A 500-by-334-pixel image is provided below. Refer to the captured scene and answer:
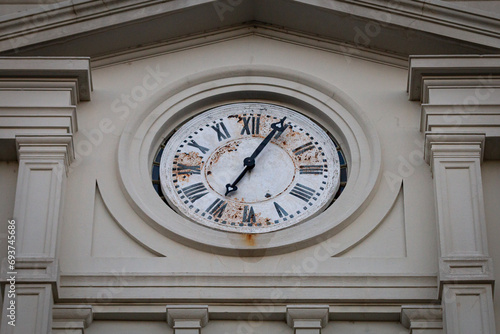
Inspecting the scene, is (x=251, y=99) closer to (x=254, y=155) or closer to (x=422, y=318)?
(x=254, y=155)

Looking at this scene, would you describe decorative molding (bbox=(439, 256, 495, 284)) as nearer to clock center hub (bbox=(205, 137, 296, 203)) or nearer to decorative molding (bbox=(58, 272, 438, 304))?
Answer: decorative molding (bbox=(58, 272, 438, 304))

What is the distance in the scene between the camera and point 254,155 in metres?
15.5

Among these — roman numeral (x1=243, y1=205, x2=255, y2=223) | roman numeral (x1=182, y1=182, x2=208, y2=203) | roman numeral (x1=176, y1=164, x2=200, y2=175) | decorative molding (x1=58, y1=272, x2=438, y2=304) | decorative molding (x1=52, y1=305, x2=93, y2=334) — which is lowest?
decorative molding (x1=52, y1=305, x2=93, y2=334)

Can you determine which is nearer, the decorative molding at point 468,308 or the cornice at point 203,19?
the decorative molding at point 468,308

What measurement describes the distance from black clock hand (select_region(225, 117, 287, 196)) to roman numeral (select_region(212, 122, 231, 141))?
0.39m

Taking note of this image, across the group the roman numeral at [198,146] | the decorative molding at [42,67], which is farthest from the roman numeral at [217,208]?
the decorative molding at [42,67]

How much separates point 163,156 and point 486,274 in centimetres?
353

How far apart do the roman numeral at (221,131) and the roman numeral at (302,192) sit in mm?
980

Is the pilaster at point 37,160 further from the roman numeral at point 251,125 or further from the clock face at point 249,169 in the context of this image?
the roman numeral at point 251,125

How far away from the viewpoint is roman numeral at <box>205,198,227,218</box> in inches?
592

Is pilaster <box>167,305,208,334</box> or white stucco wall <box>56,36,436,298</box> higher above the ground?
white stucco wall <box>56,36,436,298</box>

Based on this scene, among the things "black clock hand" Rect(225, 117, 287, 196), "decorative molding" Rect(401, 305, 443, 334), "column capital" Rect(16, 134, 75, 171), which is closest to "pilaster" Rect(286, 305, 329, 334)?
"decorative molding" Rect(401, 305, 443, 334)

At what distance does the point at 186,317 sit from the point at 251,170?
1.98 m

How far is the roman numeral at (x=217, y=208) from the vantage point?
49.3 feet
